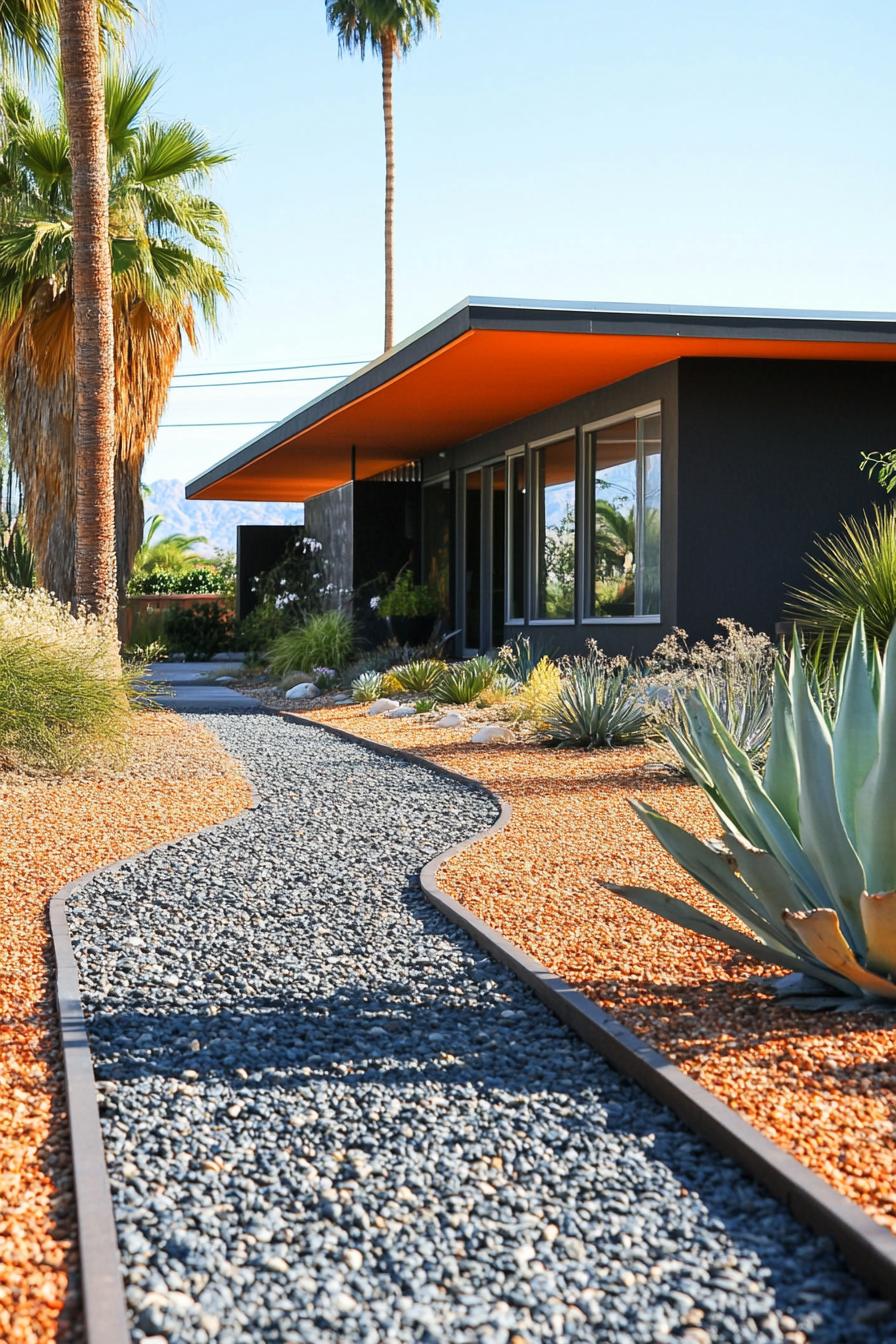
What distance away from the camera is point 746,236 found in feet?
190

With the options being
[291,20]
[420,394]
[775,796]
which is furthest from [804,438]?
[291,20]

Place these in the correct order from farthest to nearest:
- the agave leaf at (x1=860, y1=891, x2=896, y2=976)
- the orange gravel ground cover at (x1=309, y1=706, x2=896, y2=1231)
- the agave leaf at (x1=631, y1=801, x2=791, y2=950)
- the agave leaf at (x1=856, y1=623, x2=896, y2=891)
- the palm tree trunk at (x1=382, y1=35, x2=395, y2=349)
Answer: the palm tree trunk at (x1=382, y1=35, x2=395, y2=349) → the agave leaf at (x1=631, y1=801, x2=791, y2=950) → the agave leaf at (x1=856, y1=623, x2=896, y2=891) → the agave leaf at (x1=860, y1=891, x2=896, y2=976) → the orange gravel ground cover at (x1=309, y1=706, x2=896, y2=1231)

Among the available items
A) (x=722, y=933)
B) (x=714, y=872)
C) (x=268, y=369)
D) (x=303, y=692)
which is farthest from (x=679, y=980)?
(x=268, y=369)

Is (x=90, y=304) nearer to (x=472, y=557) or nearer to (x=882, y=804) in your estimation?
(x=472, y=557)

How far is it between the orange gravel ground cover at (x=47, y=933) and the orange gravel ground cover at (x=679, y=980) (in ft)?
5.13

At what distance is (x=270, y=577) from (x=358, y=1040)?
1960 centimetres

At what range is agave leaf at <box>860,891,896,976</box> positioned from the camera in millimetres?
3805

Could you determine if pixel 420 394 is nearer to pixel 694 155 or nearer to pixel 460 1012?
pixel 460 1012

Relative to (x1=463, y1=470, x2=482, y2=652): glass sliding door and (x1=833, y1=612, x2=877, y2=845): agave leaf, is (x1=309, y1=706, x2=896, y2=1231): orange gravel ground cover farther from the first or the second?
(x1=463, y1=470, x2=482, y2=652): glass sliding door

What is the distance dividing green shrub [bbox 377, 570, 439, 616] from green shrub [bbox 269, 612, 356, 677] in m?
0.55

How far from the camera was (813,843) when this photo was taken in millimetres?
4141

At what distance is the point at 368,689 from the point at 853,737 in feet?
37.4

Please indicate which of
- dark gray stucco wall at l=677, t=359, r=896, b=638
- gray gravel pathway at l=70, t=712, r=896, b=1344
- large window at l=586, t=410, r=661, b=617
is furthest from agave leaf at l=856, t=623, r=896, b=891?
large window at l=586, t=410, r=661, b=617

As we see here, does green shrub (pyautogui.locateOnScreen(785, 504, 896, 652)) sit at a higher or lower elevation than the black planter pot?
higher
